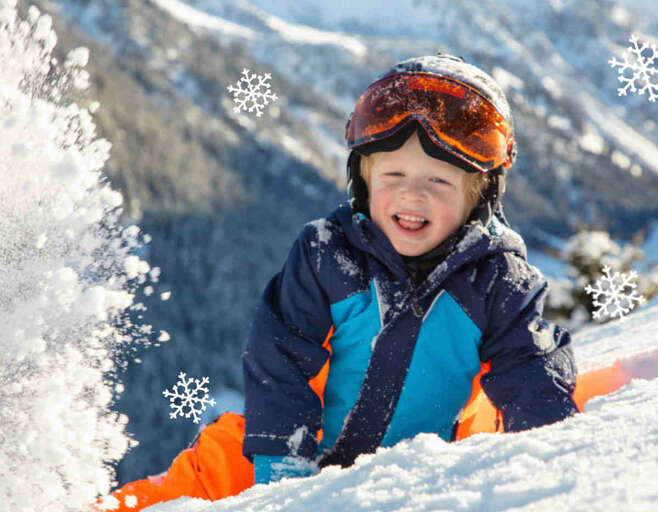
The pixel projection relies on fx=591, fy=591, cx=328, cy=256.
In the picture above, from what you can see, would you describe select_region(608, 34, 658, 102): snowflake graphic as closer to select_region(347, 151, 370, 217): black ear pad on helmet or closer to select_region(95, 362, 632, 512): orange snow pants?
select_region(347, 151, 370, 217): black ear pad on helmet

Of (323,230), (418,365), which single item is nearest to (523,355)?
(418,365)

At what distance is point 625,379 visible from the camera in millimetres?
2486

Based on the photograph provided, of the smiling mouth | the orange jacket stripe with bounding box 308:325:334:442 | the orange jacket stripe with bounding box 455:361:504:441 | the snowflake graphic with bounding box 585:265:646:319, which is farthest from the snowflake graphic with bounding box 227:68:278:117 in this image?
the snowflake graphic with bounding box 585:265:646:319

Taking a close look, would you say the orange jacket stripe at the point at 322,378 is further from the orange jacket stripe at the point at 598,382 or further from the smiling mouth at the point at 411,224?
the orange jacket stripe at the point at 598,382

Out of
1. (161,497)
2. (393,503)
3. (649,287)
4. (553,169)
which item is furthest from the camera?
(553,169)

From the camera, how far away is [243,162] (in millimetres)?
52875

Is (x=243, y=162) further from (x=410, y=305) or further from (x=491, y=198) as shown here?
(x=410, y=305)

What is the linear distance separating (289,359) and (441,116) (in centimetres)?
94

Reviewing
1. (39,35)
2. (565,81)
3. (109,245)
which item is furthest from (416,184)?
(565,81)

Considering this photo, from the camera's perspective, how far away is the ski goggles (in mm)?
1921

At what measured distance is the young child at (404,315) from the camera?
6.25ft

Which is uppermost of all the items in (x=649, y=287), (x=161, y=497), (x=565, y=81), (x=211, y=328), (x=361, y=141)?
(x=565, y=81)

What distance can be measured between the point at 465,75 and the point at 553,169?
96.7 metres

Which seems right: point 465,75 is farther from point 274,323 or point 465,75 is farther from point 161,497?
point 161,497
